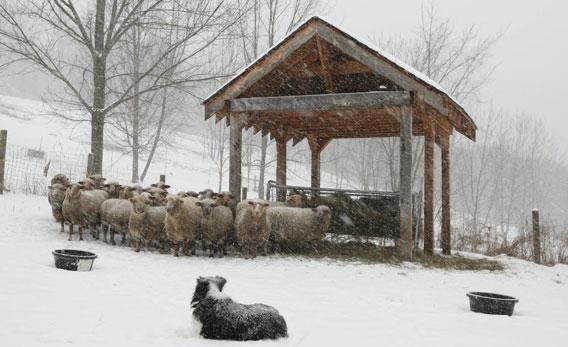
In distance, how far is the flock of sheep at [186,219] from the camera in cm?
972

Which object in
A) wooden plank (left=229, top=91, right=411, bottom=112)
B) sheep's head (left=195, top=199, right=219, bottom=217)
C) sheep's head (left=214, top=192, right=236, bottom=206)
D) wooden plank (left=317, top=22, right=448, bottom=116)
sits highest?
wooden plank (left=317, top=22, right=448, bottom=116)

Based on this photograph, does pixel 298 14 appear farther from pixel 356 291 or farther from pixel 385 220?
pixel 356 291

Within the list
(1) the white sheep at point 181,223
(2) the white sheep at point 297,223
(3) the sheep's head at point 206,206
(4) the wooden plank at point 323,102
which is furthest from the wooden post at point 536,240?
(1) the white sheep at point 181,223

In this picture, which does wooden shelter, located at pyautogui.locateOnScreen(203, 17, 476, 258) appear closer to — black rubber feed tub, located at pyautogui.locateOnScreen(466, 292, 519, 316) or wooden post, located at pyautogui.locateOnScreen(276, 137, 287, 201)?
wooden post, located at pyautogui.locateOnScreen(276, 137, 287, 201)

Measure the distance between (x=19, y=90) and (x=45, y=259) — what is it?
77.7m

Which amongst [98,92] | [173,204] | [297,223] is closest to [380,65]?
[297,223]

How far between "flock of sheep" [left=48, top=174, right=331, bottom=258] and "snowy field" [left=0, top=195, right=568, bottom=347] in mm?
505

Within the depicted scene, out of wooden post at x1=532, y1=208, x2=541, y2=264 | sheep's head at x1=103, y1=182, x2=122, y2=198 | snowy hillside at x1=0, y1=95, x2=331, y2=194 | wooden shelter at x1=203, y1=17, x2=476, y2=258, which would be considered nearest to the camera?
wooden shelter at x1=203, y1=17, x2=476, y2=258

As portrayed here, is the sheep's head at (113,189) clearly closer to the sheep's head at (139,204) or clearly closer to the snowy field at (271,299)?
the snowy field at (271,299)

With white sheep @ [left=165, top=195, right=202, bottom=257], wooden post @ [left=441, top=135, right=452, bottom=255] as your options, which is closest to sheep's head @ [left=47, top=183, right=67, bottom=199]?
white sheep @ [left=165, top=195, right=202, bottom=257]

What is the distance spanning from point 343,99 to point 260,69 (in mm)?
2109

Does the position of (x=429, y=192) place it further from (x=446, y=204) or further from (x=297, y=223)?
(x=297, y=223)

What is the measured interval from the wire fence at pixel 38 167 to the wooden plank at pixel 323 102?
10.1m

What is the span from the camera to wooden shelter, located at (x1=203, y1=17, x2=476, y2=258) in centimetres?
995
